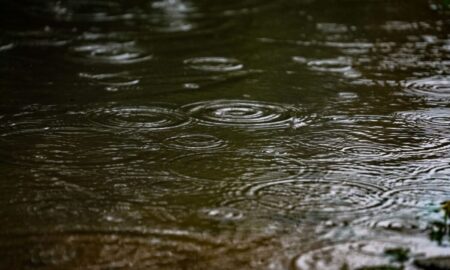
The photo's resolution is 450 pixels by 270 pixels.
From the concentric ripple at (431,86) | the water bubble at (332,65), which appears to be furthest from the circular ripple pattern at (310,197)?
the water bubble at (332,65)

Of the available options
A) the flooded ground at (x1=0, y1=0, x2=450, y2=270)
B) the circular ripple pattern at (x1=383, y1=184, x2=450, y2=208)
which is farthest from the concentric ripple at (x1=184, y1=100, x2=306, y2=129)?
the circular ripple pattern at (x1=383, y1=184, x2=450, y2=208)

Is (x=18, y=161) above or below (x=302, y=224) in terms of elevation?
above

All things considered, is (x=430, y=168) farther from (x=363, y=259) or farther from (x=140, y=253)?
(x=140, y=253)

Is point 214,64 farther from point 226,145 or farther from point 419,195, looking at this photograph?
point 419,195

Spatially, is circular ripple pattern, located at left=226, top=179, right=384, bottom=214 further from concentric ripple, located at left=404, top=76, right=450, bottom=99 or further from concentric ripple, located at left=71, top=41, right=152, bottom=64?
concentric ripple, located at left=71, top=41, right=152, bottom=64

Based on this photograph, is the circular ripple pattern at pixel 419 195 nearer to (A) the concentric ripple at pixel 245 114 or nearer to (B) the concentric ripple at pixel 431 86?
(A) the concentric ripple at pixel 245 114

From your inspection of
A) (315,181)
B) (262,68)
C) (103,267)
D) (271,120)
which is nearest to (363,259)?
(315,181)
